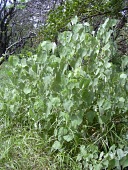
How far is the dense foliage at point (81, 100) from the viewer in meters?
2.26

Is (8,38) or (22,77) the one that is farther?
(8,38)

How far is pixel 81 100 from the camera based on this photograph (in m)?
2.30

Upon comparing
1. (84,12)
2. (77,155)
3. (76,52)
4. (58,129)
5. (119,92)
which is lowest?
(77,155)

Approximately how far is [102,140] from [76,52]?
26.0 inches

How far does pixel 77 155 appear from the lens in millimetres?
2371

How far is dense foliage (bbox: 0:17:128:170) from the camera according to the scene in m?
2.26

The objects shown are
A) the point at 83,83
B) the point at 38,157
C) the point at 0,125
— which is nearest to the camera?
the point at 83,83

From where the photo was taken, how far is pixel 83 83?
2240mm

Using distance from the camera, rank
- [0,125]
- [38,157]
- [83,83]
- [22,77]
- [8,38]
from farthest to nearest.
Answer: [8,38], [0,125], [22,77], [38,157], [83,83]

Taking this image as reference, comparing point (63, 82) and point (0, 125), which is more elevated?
point (63, 82)

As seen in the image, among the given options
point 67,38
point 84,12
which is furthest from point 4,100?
point 84,12

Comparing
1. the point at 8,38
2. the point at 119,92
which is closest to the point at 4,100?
the point at 119,92

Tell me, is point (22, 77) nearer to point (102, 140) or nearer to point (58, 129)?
point (58, 129)

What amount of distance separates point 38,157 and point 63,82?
1.87 ft
